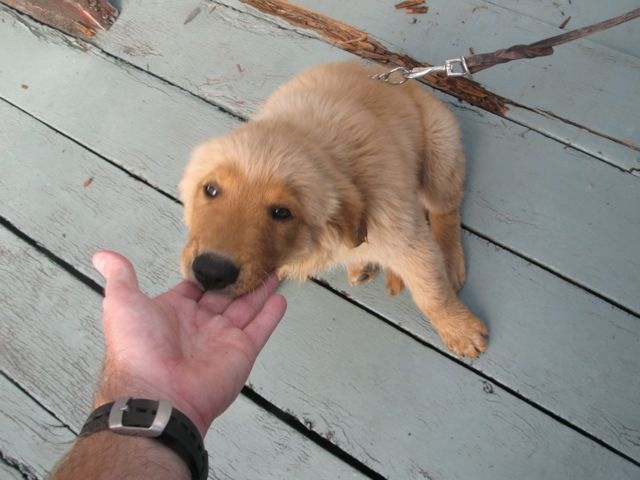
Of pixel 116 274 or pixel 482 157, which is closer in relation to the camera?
pixel 116 274

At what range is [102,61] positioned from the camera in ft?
9.97

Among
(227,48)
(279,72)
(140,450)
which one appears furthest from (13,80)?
(140,450)

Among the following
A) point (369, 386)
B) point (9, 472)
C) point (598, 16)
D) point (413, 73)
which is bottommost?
point (9, 472)

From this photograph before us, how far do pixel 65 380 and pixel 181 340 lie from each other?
104 centimetres

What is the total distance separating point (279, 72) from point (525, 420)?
87.3 inches

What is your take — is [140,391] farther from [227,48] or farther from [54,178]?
[227,48]

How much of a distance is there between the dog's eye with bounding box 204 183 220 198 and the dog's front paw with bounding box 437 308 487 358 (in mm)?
1150

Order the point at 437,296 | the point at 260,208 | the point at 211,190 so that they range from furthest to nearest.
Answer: the point at 437,296 < the point at 211,190 < the point at 260,208

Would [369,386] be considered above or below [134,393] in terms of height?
below

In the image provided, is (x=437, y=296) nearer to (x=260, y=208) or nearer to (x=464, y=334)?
(x=464, y=334)

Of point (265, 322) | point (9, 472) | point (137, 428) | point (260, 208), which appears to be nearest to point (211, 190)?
point (260, 208)

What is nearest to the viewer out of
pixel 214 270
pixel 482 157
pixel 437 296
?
pixel 214 270

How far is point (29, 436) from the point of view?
219cm

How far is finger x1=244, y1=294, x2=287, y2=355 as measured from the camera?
171cm
